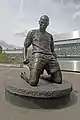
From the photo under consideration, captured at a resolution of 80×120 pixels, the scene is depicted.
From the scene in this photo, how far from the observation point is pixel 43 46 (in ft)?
8.92

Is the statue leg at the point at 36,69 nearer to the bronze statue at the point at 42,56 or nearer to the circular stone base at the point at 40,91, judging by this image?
the bronze statue at the point at 42,56

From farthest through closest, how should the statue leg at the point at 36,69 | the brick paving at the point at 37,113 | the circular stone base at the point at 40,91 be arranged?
1. the statue leg at the point at 36,69
2. the circular stone base at the point at 40,91
3. the brick paving at the point at 37,113

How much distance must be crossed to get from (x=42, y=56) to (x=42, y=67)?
0.17 metres

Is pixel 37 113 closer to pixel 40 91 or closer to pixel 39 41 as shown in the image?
pixel 40 91

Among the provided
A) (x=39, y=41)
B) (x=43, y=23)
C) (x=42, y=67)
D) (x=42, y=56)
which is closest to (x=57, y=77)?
(x=42, y=67)

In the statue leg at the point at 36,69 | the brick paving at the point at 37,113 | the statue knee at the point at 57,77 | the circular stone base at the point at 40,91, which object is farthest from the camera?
the statue knee at the point at 57,77

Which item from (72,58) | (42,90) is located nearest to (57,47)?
(72,58)

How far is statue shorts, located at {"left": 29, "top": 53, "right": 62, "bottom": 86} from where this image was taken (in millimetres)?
2496

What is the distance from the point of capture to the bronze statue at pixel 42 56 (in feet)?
8.25

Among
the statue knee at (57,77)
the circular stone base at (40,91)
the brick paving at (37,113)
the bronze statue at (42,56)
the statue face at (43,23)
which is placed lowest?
the brick paving at (37,113)

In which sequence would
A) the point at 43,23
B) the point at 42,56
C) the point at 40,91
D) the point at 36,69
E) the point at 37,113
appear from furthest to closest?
the point at 43,23 → the point at 42,56 → the point at 36,69 → the point at 40,91 → the point at 37,113

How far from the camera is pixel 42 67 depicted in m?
2.57

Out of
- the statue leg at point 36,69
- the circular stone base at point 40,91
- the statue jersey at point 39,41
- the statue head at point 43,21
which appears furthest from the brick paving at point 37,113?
the statue head at point 43,21

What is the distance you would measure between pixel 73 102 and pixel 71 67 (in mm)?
5048
